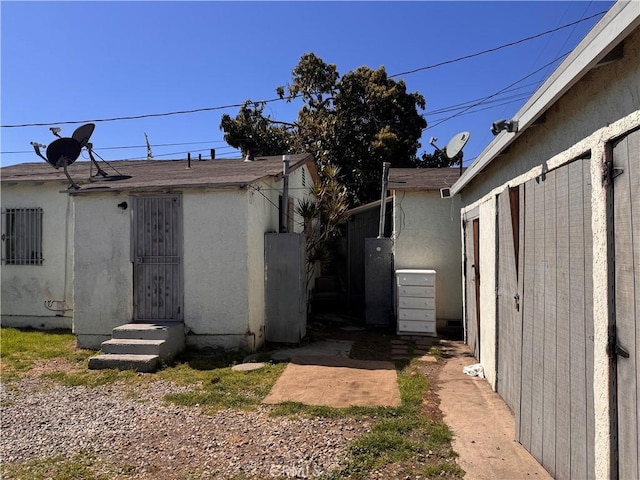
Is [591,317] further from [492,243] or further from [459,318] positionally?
[459,318]

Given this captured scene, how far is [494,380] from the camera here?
17.5 feet

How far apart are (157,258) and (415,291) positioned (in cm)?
489

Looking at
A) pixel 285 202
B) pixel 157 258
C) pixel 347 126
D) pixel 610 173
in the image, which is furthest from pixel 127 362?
pixel 347 126

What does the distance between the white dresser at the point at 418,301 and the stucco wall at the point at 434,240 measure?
69 cm

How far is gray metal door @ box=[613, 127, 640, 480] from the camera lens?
7.13 ft

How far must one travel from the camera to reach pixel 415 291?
27.9ft

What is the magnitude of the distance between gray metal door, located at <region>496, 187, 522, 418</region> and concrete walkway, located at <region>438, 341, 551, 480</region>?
220mm

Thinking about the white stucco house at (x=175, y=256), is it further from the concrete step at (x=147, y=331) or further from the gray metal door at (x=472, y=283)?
the gray metal door at (x=472, y=283)

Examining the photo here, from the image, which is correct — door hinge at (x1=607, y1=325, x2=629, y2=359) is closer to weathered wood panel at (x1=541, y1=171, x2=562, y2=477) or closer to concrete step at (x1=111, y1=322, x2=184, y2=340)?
weathered wood panel at (x1=541, y1=171, x2=562, y2=477)

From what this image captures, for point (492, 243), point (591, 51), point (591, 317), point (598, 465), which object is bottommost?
point (598, 465)

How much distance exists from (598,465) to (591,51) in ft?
7.81

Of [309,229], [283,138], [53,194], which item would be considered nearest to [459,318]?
[309,229]

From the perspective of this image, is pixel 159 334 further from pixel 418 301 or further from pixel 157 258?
pixel 418 301

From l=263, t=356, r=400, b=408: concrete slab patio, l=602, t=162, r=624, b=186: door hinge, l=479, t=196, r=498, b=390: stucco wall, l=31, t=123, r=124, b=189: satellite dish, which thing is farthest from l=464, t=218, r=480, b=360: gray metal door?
l=31, t=123, r=124, b=189: satellite dish
